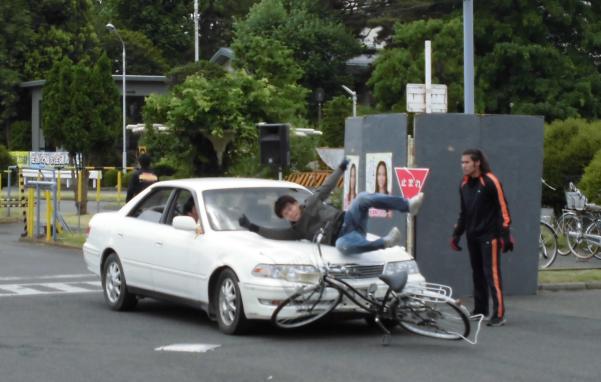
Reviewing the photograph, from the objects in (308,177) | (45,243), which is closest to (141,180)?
(45,243)

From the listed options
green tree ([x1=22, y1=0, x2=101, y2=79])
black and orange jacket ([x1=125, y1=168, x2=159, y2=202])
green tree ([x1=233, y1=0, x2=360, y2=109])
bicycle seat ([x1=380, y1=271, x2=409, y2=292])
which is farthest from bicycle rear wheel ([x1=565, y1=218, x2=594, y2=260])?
green tree ([x1=22, y1=0, x2=101, y2=79])

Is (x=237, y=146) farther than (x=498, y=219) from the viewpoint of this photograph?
Yes

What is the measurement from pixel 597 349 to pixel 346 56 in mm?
58825

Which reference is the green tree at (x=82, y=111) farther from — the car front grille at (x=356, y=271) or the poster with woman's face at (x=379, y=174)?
the car front grille at (x=356, y=271)

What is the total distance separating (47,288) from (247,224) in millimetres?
5956

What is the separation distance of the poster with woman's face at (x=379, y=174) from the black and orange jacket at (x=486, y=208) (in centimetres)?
279

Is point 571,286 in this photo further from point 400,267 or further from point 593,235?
point 400,267

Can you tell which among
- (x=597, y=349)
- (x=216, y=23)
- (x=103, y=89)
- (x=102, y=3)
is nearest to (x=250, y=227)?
(x=597, y=349)

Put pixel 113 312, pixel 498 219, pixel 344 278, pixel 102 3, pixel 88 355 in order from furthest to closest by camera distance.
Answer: pixel 102 3, pixel 113 312, pixel 498 219, pixel 344 278, pixel 88 355

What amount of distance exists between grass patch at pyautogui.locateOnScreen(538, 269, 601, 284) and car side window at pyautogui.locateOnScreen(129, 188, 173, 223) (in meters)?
6.18

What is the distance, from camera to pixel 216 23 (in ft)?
320

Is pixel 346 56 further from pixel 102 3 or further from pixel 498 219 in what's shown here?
pixel 498 219

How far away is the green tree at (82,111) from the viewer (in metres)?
39.3

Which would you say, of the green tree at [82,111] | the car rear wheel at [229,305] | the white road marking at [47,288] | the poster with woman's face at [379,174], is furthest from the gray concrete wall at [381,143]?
the green tree at [82,111]
